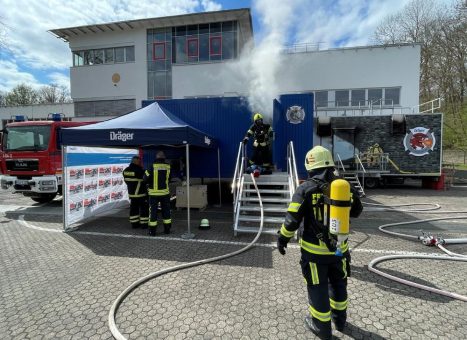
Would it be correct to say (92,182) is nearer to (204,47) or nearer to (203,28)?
(204,47)

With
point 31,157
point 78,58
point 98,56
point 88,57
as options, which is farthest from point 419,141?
point 78,58

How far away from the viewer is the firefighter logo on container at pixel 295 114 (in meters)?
8.68

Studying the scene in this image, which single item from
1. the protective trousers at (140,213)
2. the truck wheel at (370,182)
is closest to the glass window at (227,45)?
the truck wheel at (370,182)

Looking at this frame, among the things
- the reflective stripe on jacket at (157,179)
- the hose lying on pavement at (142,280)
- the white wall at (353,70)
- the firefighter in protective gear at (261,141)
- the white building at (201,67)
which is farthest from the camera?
the white building at (201,67)

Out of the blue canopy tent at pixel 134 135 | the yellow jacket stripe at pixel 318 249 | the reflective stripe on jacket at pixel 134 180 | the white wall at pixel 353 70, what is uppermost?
the white wall at pixel 353 70

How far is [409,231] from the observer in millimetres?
6578

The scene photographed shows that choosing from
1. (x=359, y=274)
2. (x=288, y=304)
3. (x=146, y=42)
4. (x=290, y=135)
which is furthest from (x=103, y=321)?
(x=146, y=42)

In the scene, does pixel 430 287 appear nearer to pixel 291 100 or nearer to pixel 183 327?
pixel 183 327

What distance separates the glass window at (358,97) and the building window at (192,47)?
456 inches

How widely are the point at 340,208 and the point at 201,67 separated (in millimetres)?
19718

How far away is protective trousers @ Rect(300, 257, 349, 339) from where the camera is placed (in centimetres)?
270

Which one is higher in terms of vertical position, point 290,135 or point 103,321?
point 290,135

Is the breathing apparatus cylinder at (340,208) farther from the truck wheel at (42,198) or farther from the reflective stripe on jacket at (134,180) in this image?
the truck wheel at (42,198)

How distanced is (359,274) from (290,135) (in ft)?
17.3
